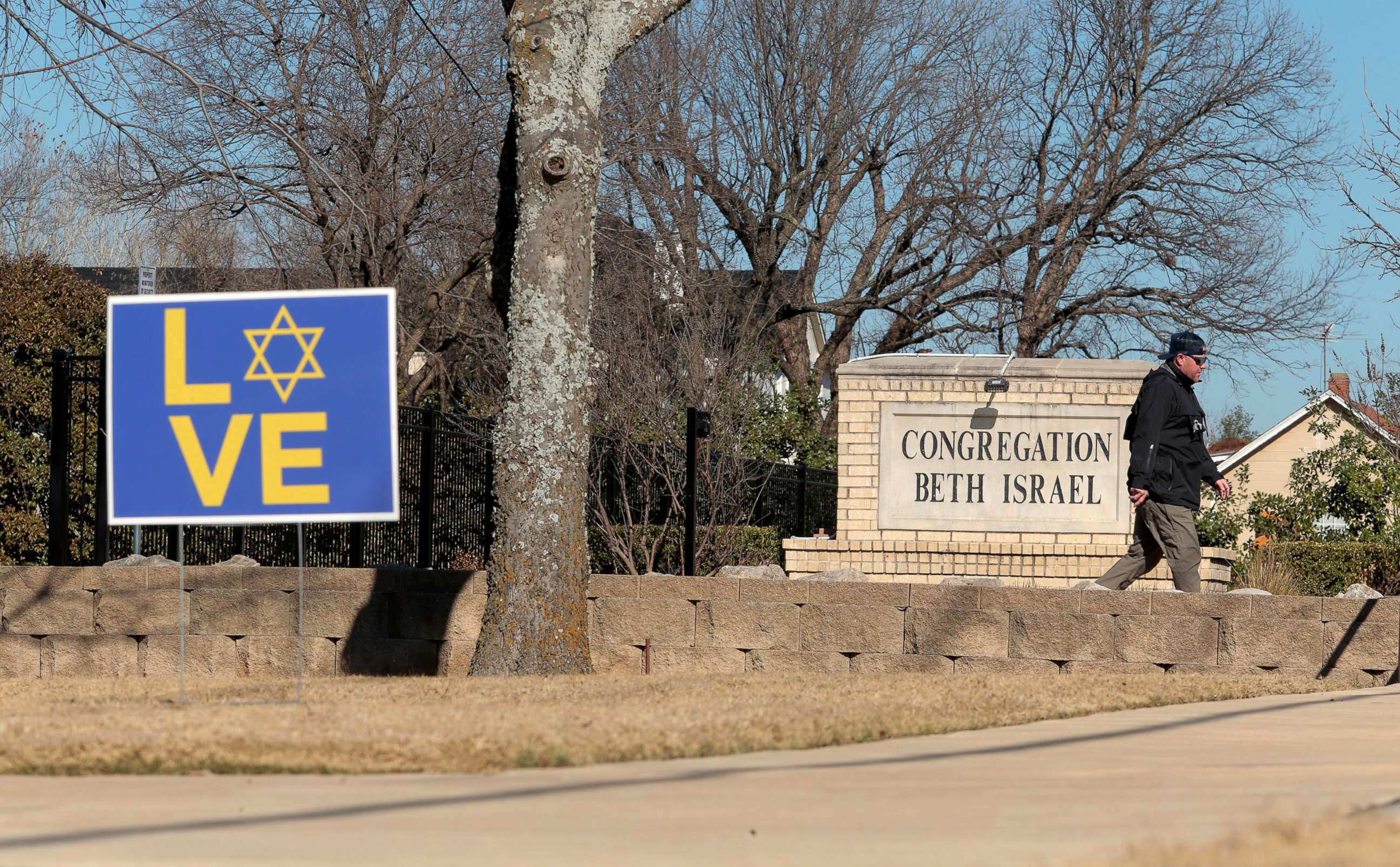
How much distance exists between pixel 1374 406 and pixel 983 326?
1213cm

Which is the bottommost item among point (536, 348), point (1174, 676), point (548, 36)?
point (1174, 676)

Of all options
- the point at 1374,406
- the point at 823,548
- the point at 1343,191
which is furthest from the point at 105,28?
the point at 1374,406

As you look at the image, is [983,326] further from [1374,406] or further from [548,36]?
[548,36]

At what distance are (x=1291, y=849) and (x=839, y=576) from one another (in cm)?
710

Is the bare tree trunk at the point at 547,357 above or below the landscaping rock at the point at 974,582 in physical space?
above

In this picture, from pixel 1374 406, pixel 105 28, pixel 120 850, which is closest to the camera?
pixel 120 850

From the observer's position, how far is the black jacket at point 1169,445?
916 centimetres

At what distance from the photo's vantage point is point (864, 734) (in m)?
5.55

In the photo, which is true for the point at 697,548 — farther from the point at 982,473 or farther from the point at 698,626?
the point at 698,626

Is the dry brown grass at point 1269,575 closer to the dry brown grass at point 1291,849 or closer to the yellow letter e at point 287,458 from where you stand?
the yellow letter e at point 287,458

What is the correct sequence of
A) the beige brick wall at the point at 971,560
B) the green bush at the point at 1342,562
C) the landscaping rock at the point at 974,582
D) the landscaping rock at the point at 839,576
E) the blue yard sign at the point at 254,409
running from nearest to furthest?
the blue yard sign at the point at 254,409, the landscaping rock at the point at 974,582, the landscaping rock at the point at 839,576, the beige brick wall at the point at 971,560, the green bush at the point at 1342,562

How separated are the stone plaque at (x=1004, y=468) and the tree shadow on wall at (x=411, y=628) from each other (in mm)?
3737

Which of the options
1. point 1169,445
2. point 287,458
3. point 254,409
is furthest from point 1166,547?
point 254,409

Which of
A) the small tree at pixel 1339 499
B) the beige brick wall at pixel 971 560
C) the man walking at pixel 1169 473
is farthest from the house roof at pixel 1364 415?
the man walking at pixel 1169 473
